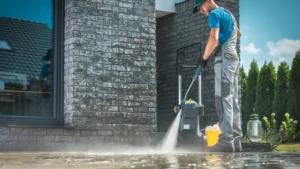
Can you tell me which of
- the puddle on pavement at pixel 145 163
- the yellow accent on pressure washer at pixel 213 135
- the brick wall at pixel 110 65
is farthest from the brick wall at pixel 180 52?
the puddle on pavement at pixel 145 163

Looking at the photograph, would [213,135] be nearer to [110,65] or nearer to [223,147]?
[223,147]

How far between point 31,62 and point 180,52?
389 centimetres

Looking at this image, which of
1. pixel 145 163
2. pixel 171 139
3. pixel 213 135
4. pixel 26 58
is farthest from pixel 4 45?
pixel 145 163

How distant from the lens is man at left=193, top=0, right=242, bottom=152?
6652 millimetres

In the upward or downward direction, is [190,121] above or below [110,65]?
below

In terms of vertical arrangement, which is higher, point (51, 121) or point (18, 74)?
point (18, 74)

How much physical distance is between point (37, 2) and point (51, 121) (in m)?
1.75

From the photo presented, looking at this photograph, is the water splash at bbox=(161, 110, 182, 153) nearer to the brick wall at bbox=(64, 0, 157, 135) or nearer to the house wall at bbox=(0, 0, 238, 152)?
the house wall at bbox=(0, 0, 238, 152)

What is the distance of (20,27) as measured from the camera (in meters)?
8.39

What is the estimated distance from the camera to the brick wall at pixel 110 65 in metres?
8.40

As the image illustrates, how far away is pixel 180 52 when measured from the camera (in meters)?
11.5

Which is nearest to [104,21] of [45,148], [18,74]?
[18,74]

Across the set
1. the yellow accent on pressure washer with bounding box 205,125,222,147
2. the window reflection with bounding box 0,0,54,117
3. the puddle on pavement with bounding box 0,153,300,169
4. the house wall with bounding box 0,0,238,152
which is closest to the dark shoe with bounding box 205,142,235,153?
the yellow accent on pressure washer with bounding box 205,125,222,147

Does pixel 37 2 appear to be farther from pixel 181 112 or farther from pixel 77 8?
pixel 181 112
